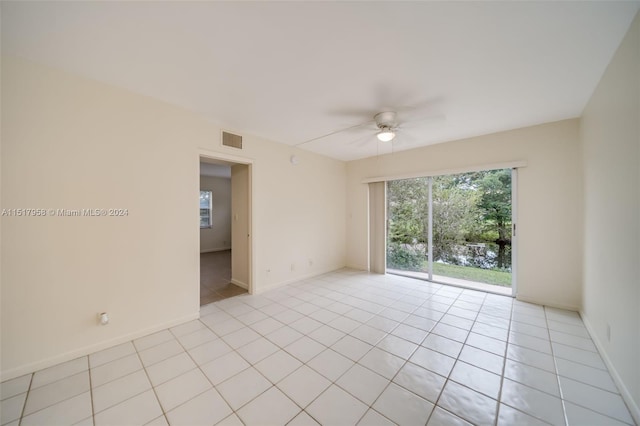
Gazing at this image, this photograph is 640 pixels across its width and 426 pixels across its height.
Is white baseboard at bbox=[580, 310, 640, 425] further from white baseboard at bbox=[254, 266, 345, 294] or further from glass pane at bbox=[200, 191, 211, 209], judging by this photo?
glass pane at bbox=[200, 191, 211, 209]

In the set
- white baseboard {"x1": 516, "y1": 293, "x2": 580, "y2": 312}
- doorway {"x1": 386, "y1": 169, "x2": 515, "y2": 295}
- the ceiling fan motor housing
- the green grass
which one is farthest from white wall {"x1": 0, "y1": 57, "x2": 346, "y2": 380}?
white baseboard {"x1": 516, "y1": 293, "x2": 580, "y2": 312}

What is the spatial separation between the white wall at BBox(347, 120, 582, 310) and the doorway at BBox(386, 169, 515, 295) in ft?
0.72

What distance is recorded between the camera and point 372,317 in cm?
284

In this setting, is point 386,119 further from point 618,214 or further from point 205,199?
point 205,199

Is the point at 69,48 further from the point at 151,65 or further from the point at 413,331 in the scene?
the point at 413,331

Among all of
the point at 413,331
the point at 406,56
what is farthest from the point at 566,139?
the point at 413,331

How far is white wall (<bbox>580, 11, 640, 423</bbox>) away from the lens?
1.49 metres

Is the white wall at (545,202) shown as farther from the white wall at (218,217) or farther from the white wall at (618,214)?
the white wall at (218,217)

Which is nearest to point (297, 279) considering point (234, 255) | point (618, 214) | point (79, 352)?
point (234, 255)

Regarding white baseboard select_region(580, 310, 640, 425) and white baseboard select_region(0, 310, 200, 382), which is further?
white baseboard select_region(0, 310, 200, 382)

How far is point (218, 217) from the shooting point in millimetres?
7801

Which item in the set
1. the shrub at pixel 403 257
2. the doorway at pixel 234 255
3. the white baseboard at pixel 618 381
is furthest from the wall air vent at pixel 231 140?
the white baseboard at pixel 618 381

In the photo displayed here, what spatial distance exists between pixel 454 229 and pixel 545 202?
127 cm

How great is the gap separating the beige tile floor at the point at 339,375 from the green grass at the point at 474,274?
0.81 m
